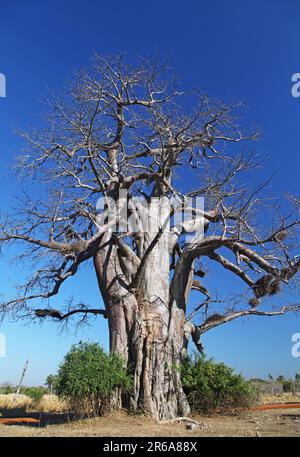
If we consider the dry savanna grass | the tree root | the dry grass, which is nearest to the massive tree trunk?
the tree root

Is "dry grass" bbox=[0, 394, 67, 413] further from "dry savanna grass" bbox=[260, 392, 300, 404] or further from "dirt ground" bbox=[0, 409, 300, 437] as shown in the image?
"dry savanna grass" bbox=[260, 392, 300, 404]

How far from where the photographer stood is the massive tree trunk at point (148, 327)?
879 centimetres

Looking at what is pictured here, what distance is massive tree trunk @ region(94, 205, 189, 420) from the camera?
8.79 metres

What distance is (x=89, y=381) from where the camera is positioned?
8188 mm

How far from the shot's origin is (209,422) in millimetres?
8430

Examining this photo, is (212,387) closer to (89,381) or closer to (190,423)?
(190,423)

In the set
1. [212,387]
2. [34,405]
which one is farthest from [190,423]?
[34,405]

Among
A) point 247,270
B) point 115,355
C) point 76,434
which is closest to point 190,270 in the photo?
point 247,270

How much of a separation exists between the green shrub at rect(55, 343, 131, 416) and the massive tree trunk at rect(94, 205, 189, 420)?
46 centimetres

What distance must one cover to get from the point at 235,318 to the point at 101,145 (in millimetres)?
5264

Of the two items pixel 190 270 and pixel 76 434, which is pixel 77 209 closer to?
pixel 190 270

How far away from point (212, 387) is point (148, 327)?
1891 millimetres

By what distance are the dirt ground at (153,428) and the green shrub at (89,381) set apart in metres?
0.33
